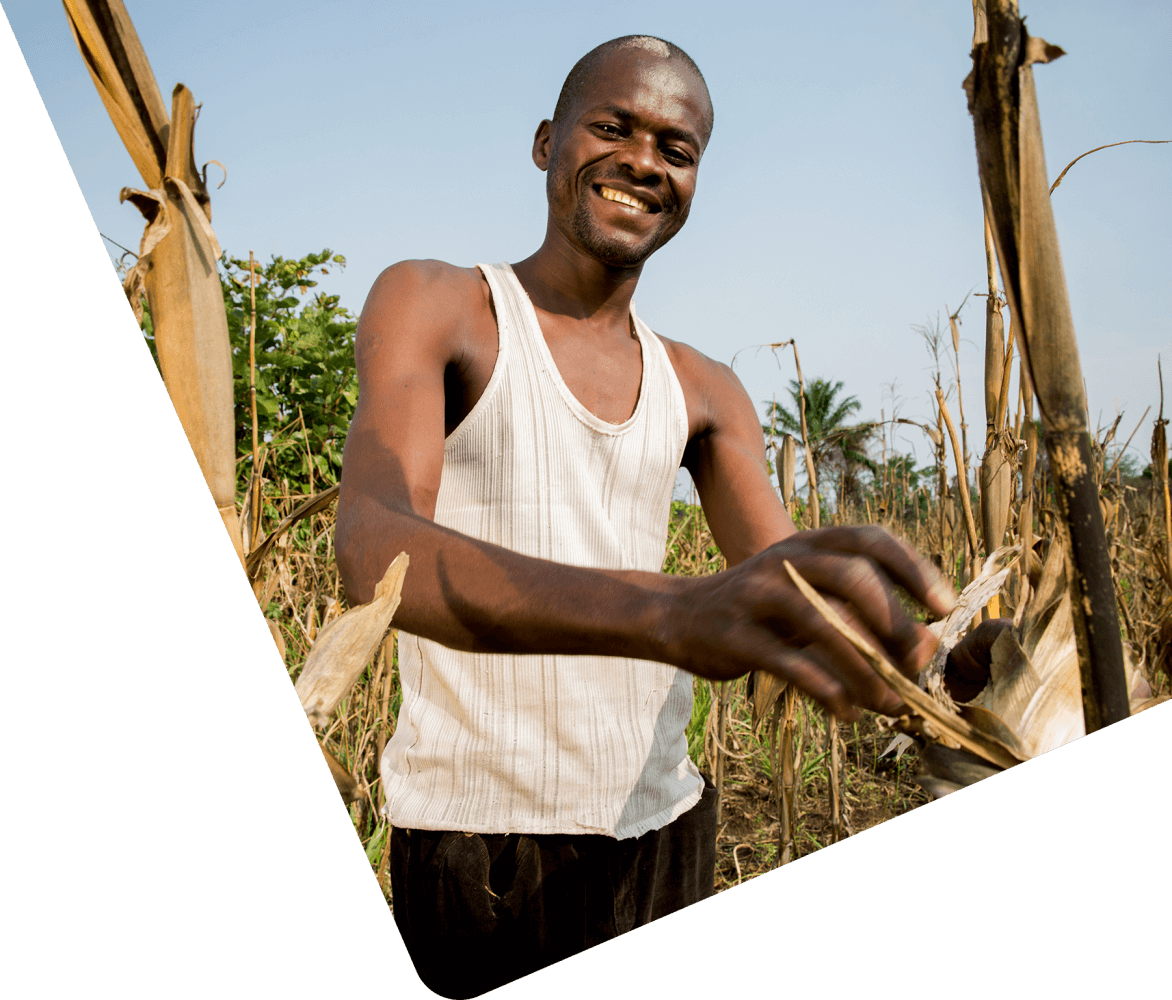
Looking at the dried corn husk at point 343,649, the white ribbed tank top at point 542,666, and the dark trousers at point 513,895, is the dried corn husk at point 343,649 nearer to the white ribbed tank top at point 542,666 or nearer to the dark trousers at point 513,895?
the white ribbed tank top at point 542,666

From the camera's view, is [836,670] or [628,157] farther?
[628,157]

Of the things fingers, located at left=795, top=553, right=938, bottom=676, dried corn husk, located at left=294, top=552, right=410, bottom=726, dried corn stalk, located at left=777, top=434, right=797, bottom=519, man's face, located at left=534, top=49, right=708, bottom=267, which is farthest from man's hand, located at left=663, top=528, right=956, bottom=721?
dried corn stalk, located at left=777, top=434, right=797, bottom=519

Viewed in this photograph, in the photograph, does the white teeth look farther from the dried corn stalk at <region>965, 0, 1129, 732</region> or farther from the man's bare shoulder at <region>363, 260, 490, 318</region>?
the dried corn stalk at <region>965, 0, 1129, 732</region>

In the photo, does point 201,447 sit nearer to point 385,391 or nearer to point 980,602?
point 385,391

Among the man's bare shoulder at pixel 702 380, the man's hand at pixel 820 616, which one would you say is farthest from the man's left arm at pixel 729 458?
the man's hand at pixel 820 616

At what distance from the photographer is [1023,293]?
171 mm

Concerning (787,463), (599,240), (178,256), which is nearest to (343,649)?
(178,256)

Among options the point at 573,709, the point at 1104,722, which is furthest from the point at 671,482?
the point at 1104,722

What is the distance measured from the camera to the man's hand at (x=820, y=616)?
0.22 metres

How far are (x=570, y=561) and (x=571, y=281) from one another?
0.52ft

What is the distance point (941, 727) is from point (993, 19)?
19 cm

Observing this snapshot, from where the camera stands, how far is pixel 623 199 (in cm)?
37

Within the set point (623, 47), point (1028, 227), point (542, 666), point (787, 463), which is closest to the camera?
point (1028, 227)

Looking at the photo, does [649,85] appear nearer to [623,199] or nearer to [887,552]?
[623,199]
